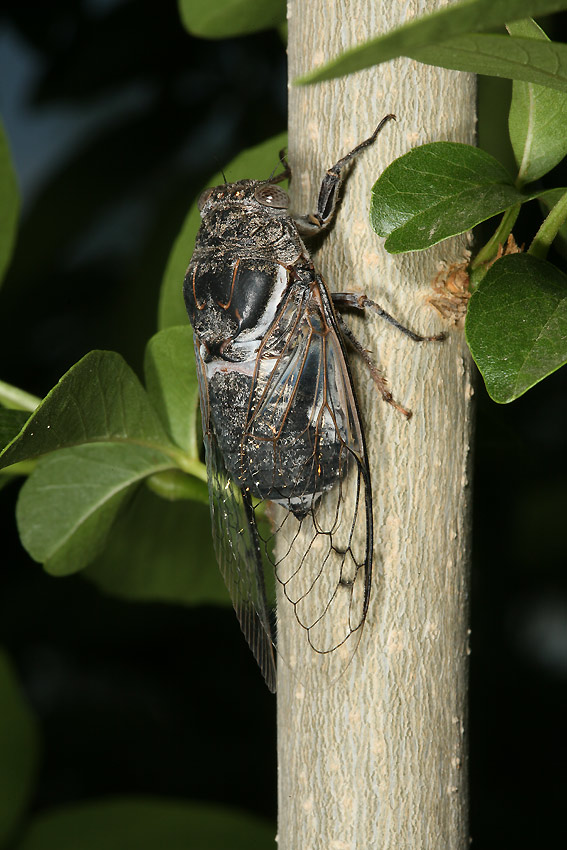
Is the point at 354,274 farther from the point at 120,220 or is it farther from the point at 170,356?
the point at 120,220

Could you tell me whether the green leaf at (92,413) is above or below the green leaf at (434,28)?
below

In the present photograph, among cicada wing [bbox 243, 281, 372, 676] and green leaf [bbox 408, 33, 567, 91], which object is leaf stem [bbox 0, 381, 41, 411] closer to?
cicada wing [bbox 243, 281, 372, 676]

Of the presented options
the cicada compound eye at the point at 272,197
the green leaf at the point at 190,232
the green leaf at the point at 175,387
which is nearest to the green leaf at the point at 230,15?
the green leaf at the point at 190,232

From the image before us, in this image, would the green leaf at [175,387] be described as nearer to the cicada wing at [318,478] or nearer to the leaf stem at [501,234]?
the cicada wing at [318,478]

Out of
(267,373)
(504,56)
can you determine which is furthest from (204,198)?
(504,56)

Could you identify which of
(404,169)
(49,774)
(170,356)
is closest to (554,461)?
(170,356)

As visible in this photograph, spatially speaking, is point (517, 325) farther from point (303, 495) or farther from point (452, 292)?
point (303, 495)
